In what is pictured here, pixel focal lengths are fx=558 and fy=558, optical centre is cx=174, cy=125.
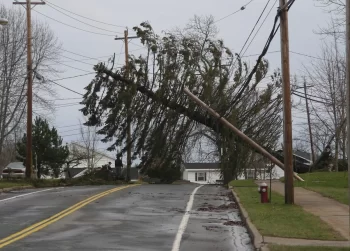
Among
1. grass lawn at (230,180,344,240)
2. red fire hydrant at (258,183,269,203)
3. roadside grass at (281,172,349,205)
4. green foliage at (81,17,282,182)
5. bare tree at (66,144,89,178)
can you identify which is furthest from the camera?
bare tree at (66,144,89,178)

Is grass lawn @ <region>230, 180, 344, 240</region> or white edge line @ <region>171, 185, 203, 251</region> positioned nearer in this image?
white edge line @ <region>171, 185, 203, 251</region>

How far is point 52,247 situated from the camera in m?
9.84

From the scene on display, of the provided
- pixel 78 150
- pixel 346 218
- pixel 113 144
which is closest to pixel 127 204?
pixel 346 218

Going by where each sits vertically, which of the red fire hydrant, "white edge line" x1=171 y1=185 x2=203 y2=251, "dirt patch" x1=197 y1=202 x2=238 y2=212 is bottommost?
"white edge line" x1=171 y1=185 x2=203 y2=251

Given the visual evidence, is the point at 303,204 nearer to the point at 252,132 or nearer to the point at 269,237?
the point at 269,237

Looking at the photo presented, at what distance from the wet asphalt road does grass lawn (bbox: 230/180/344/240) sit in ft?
1.55

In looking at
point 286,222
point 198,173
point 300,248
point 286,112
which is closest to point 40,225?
point 286,222

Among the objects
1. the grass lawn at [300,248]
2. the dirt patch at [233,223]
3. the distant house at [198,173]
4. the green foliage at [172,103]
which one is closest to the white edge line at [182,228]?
the dirt patch at [233,223]

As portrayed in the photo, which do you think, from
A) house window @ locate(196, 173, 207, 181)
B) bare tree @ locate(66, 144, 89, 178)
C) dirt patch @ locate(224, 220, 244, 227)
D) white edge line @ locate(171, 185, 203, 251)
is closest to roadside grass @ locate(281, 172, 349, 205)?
white edge line @ locate(171, 185, 203, 251)

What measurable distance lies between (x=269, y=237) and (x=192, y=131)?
107ft

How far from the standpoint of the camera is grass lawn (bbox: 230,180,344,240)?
1053 cm

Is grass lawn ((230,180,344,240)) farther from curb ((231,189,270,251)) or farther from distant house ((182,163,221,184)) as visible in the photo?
distant house ((182,163,221,184))

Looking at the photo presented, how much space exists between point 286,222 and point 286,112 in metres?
4.62

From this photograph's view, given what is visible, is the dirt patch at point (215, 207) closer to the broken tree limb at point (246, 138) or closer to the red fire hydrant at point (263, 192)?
the red fire hydrant at point (263, 192)
